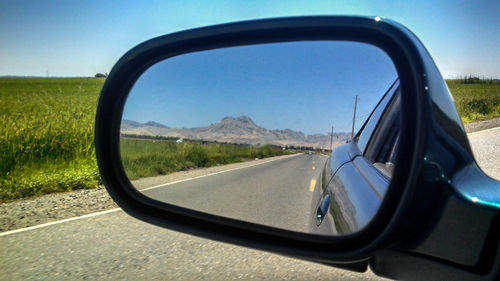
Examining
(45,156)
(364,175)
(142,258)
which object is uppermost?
(364,175)

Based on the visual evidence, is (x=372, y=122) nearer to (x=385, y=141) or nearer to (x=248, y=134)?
(x=385, y=141)

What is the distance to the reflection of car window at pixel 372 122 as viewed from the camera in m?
1.91

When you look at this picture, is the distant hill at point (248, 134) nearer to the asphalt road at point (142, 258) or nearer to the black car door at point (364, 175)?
the black car door at point (364, 175)

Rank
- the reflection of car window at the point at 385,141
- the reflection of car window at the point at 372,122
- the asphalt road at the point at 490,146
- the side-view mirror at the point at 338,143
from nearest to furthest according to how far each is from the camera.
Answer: the side-view mirror at the point at 338,143 < the reflection of car window at the point at 385,141 < the reflection of car window at the point at 372,122 < the asphalt road at the point at 490,146

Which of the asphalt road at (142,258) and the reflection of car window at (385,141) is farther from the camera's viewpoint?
the asphalt road at (142,258)

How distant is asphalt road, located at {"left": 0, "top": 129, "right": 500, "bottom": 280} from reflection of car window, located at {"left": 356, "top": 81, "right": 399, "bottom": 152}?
534mm

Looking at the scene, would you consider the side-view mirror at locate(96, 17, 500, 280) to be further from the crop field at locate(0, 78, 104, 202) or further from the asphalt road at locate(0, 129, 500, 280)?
the crop field at locate(0, 78, 104, 202)

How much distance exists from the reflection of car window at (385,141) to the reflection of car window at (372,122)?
0.13 ft

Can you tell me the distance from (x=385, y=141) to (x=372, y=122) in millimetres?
422

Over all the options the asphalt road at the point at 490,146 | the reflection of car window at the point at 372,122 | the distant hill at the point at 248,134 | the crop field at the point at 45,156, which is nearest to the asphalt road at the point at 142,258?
the asphalt road at the point at 490,146

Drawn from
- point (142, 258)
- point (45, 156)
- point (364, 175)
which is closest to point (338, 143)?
point (364, 175)

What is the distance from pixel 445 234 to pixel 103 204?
6936 mm

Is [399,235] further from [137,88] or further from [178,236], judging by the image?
[178,236]

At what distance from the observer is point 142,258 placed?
4.15 metres
